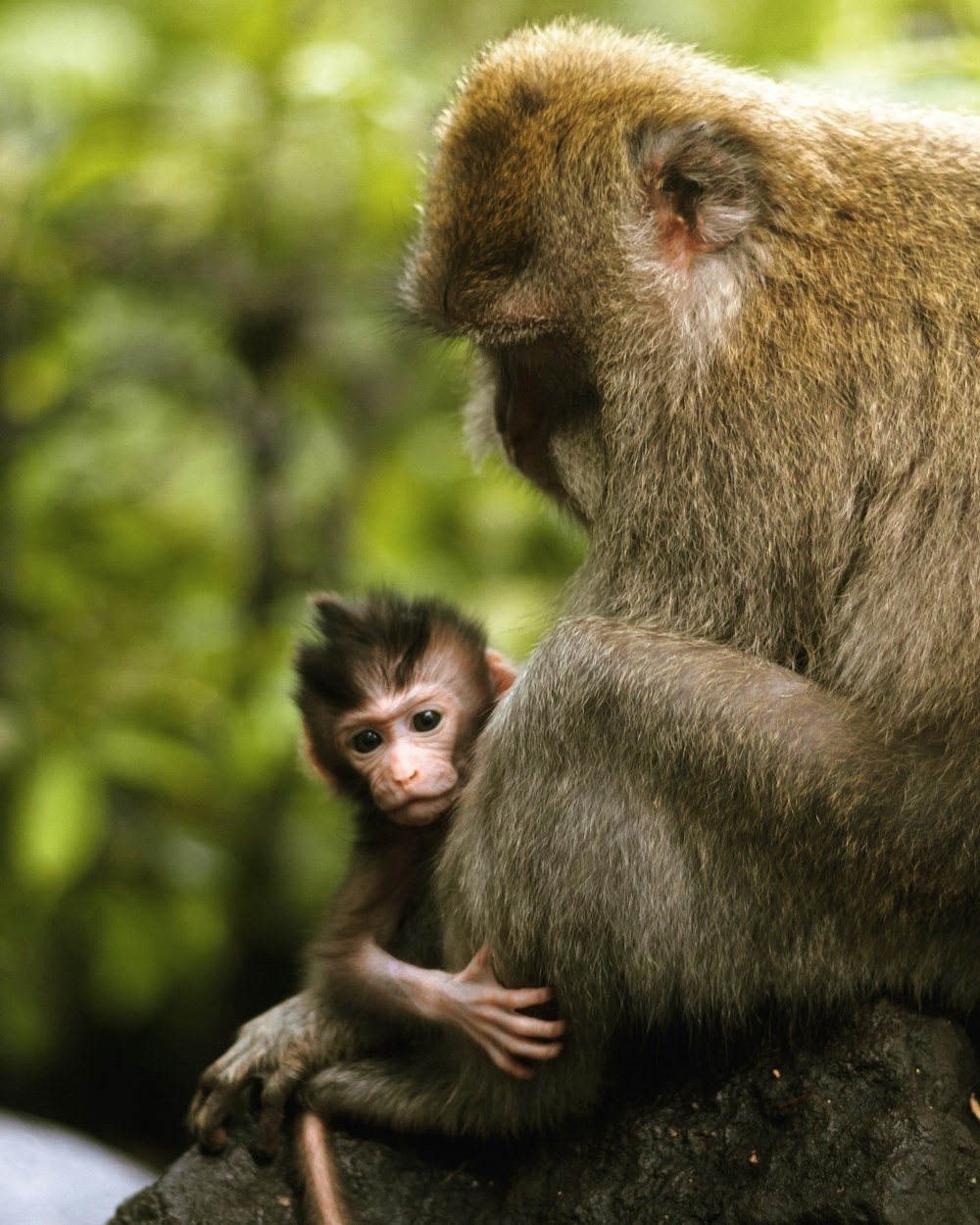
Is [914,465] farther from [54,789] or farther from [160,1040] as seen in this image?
[160,1040]

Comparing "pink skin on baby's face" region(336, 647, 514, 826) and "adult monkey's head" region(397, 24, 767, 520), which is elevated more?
"adult monkey's head" region(397, 24, 767, 520)

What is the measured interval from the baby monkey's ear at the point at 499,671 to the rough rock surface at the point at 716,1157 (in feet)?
3.40

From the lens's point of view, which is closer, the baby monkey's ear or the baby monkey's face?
the baby monkey's face

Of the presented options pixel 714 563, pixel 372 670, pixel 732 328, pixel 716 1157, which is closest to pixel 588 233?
pixel 732 328

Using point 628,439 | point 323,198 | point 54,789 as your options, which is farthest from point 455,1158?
point 323,198

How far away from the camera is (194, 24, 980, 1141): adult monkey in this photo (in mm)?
2926

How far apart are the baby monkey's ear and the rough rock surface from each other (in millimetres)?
1035

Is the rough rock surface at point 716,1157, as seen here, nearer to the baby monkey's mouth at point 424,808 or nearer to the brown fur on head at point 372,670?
the baby monkey's mouth at point 424,808

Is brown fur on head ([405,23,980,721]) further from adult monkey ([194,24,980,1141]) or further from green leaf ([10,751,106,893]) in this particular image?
green leaf ([10,751,106,893])

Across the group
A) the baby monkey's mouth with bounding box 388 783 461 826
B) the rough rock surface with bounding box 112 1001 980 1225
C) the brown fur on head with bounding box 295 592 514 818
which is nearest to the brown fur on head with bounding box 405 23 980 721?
the brown fur on head with bounding box 295 592 514 818

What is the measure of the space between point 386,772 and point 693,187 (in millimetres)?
1548

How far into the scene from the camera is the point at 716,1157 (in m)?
3.10

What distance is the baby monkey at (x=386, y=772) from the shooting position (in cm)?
342

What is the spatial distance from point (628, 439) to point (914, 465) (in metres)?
0.62
